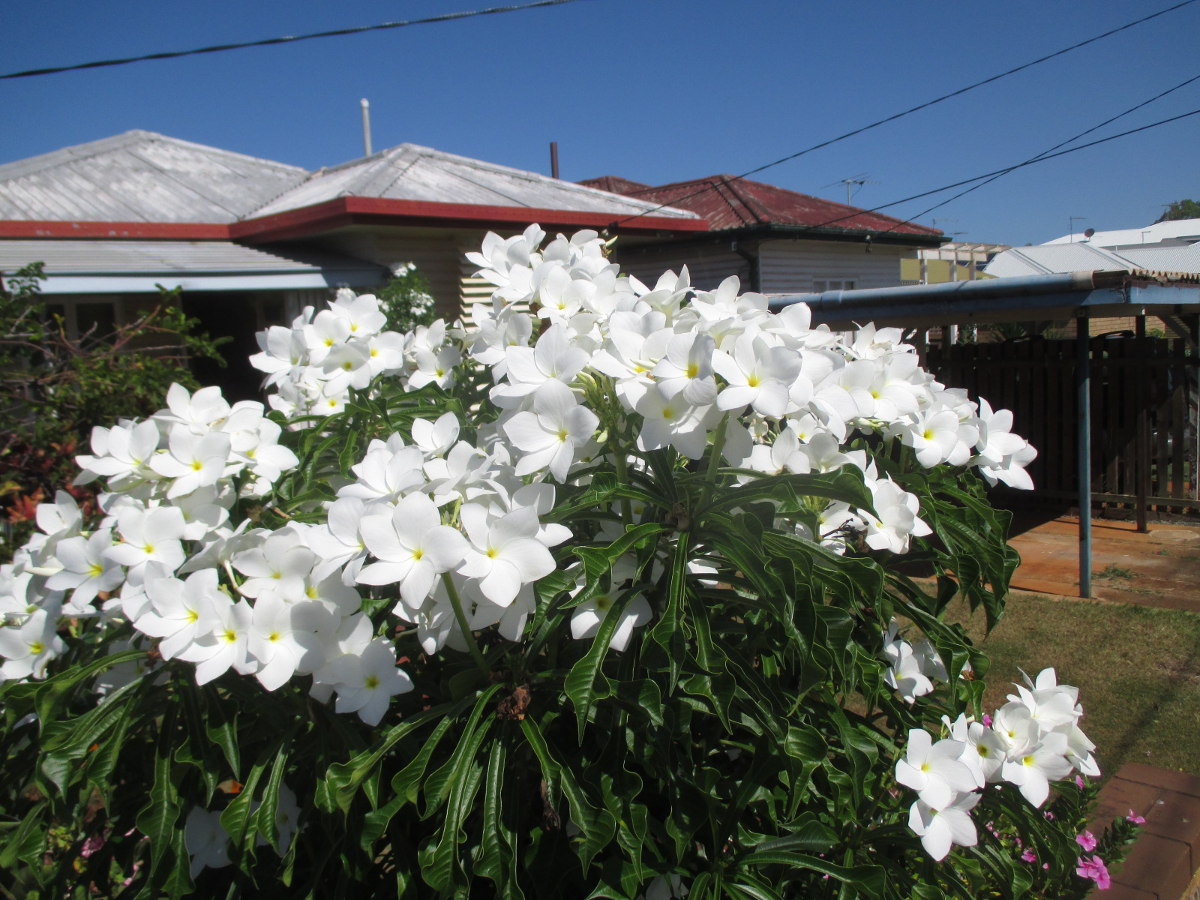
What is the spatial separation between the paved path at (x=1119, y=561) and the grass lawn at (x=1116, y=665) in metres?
0.33

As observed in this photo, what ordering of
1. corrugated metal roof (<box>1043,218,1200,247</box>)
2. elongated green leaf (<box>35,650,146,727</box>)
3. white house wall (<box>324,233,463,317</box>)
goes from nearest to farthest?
1. elongated green leaf (<box>35,650,146,727</box>)
2. white house wall (<box>324,233,463,317</box>)
3. corrugated metal roof (<box>1043,218,1200,247</box>)

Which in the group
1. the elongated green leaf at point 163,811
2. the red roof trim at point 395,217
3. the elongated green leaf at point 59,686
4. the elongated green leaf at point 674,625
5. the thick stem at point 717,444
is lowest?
the elongated green leaf at point 163,811

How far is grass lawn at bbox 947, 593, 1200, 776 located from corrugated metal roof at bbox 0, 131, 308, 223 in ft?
29.8

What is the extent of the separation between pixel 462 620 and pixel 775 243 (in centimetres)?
1335

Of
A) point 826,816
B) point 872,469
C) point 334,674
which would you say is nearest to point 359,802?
point 334,674

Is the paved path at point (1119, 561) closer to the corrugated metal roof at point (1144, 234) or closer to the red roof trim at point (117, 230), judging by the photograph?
the red roof trim at point (117, 230)

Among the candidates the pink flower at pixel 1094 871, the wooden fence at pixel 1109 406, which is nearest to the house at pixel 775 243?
the wooden fence at pixel 1109 406

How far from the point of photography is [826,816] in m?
1.49

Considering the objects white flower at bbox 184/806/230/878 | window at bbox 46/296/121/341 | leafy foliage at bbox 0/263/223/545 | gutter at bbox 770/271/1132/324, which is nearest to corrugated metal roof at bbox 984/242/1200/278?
gutter at bbox 770/271/1132/324

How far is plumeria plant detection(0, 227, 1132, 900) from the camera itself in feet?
3.84

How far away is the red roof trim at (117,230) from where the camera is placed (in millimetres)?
8117

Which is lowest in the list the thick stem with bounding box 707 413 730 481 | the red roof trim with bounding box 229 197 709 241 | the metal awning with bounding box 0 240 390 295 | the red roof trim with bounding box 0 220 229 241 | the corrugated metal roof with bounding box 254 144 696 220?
the thick stem with bounding box 707 413 730 481

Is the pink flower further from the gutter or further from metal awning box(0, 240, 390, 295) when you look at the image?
metal awning box(0, 240, 390, 295)

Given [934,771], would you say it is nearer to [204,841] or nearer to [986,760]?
[986,760]
